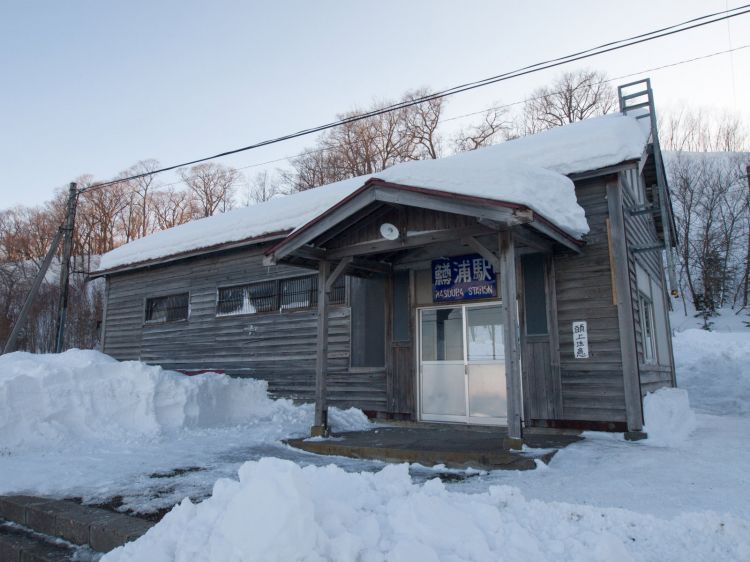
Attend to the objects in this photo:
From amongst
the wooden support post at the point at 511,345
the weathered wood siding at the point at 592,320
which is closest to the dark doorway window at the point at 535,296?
the weathered wood siding at the point at 592,320

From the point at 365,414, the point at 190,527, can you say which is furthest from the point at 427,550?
the point at 365,414

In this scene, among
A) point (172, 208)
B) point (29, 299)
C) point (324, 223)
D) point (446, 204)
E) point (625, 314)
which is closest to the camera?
point (446, 204)

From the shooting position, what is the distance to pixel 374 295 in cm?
1038

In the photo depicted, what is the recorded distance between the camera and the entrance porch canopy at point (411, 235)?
21.6 ft

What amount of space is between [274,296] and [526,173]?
260 inches

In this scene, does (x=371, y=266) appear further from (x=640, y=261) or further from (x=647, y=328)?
(x=647, y=328)

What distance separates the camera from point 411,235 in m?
7.77

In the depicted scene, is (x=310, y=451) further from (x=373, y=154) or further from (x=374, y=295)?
(x=373, y=154)

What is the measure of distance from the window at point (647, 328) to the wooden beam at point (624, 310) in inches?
51.7

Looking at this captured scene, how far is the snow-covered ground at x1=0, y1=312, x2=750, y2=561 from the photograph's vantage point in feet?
10.2

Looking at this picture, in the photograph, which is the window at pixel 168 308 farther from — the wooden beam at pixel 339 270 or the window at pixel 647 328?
the window at pixel 647 328

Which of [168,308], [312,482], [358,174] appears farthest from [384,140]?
[312,482]

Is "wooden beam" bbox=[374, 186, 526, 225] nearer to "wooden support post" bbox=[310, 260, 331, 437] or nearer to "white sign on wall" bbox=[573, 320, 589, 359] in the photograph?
"wooden support post" bbox=[310, 260, 331, 437]

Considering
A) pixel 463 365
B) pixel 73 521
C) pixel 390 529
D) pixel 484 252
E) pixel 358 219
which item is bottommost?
pixel 73 521
